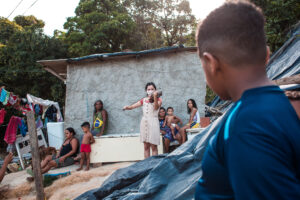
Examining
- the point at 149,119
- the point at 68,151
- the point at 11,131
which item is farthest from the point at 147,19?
the point at 149,119

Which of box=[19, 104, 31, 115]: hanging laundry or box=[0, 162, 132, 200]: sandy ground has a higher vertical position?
box=[19, 104, 31, 115]: hanging laundry

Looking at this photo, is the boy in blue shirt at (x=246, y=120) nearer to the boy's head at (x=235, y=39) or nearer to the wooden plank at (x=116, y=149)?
the boy's head at (x=235, y=39)

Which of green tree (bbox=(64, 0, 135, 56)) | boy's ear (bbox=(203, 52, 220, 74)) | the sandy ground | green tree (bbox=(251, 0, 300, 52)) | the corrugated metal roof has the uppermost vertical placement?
green tree (bbox=(64, 0, 135, 56))

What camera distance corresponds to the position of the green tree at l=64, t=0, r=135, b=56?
16.0 m

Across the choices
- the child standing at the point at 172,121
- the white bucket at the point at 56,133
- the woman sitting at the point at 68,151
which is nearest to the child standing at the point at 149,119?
the child standing at the point at 172,121

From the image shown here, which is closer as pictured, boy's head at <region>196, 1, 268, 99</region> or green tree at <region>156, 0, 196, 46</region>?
boy's head at <region>196, 1, 268, 99</region>

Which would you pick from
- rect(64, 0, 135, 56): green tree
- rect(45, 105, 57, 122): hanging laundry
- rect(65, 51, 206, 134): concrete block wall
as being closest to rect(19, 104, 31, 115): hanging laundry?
rect(45, 105, 57, 122): hanging laundry

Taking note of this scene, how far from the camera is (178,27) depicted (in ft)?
62.5

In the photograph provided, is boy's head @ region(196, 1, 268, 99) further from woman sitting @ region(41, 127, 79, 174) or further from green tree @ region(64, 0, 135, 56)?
green tree @ region(64, 0, 135, 56)

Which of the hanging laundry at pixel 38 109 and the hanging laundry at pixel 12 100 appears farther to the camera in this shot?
the hanging laundry at pixel 38 109

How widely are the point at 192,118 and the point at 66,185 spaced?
3650mm

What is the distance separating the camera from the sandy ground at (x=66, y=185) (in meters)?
4.94

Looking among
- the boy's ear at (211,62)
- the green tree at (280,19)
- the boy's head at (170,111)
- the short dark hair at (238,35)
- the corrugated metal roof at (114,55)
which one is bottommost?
the boy's head at (170,111)

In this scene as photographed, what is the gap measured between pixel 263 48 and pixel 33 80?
1692 cm
